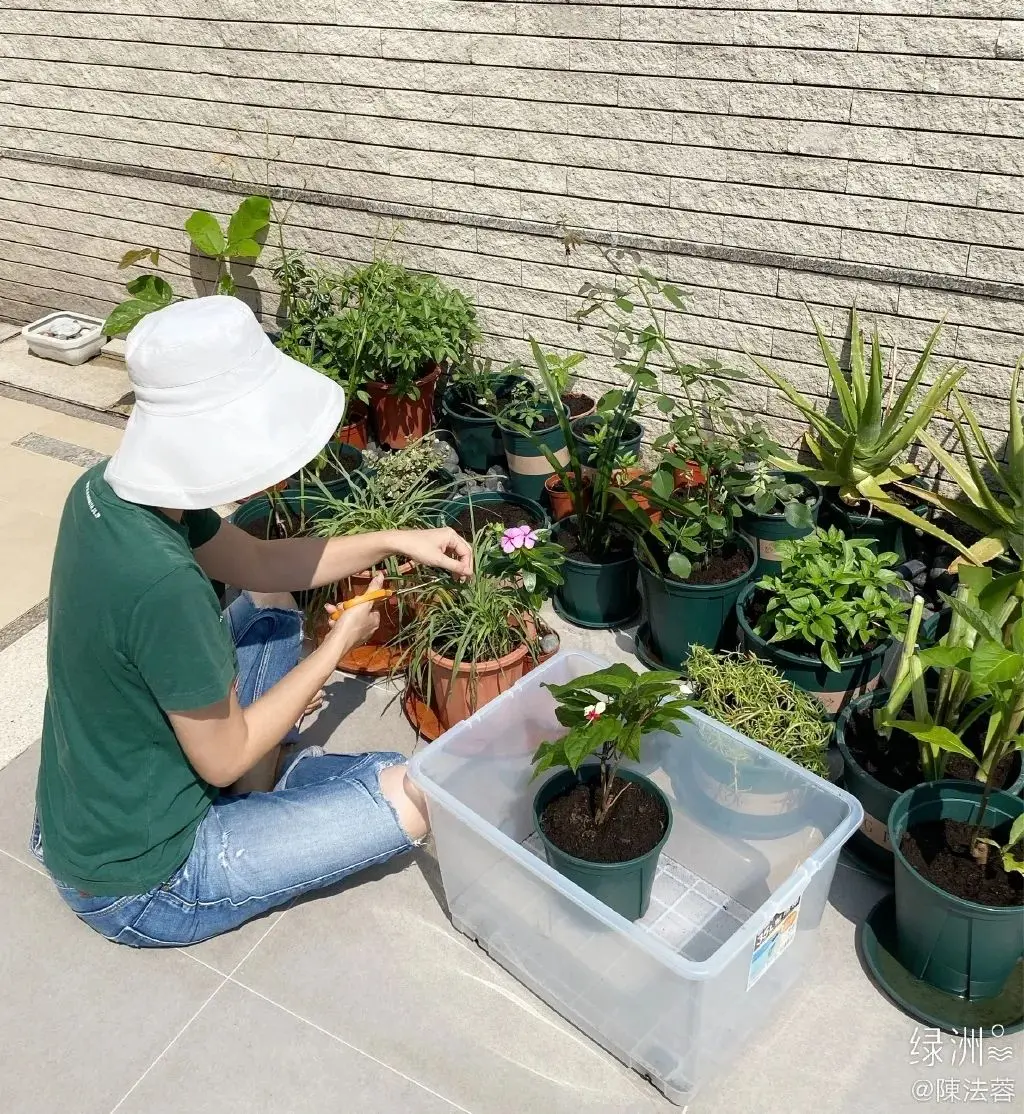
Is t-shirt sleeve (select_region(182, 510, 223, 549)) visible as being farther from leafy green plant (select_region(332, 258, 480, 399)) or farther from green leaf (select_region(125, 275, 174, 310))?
green leaf (select_region(125, 275, 174, 310))

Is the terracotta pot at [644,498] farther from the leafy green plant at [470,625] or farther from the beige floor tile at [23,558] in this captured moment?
the beige floor tile at [23,558]

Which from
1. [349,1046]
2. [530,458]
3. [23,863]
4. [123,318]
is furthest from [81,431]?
[349,1046]

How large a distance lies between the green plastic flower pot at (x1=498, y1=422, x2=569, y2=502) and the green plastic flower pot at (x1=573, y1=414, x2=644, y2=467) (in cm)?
7

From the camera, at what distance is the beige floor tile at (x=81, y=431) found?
4496mm

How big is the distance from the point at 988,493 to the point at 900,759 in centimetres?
97

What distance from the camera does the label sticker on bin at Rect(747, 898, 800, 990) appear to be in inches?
73.4

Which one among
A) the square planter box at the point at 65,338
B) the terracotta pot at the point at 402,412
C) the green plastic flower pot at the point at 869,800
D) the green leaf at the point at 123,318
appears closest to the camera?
the green plastic flower pot at the point at 869,800

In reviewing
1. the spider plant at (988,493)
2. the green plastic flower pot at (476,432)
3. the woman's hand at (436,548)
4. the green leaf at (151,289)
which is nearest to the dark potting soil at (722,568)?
the spider plant at (988,493)

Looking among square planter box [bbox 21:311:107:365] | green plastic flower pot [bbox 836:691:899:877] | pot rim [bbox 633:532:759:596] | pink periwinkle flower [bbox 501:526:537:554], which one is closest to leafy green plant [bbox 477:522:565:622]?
pink periwinkle flower [bbox 501:526:537:554]

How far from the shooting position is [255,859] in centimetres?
218

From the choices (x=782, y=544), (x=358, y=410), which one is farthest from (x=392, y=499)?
(x=782, y=544)

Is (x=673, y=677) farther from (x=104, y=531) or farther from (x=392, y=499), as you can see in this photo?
(x=392, y=499)

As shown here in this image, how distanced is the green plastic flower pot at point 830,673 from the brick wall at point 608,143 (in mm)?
1093

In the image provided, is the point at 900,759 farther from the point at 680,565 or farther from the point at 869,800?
the point at 680,565
